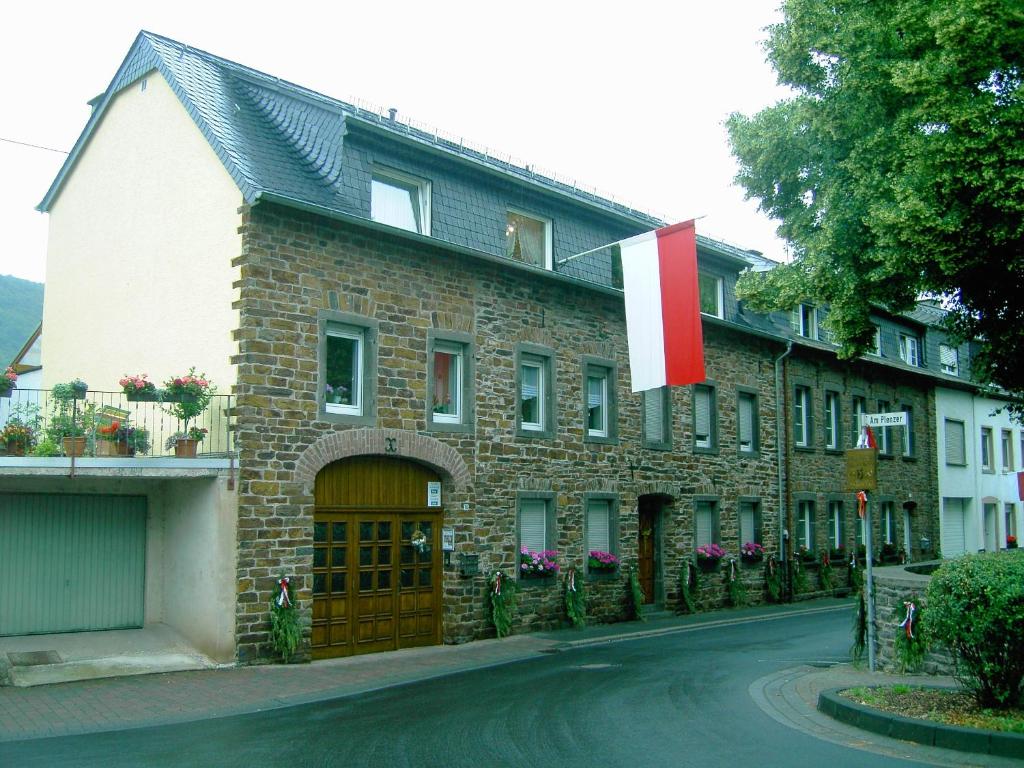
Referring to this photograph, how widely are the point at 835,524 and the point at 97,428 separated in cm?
2061

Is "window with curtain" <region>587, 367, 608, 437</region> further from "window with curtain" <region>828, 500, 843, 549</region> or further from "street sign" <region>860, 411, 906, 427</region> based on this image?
"window with curtain" <region>828, 500, 843, 549</region>

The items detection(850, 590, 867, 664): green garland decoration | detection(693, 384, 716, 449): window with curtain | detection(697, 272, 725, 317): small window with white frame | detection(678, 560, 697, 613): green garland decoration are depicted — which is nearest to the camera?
detection(850, 590, 867, 664): green garland decoration

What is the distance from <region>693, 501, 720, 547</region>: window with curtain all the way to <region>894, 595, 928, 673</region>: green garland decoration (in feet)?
35.8

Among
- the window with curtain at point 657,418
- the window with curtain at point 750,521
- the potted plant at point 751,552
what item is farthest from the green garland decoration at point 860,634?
the window with curtain at point 750,521

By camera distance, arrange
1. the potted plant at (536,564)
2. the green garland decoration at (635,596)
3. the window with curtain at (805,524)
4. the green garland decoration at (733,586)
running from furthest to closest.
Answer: the window with curtain at (805,524)
the green garland decoration at (733,586)
the green garland decoration at (635,596)
the potted plant at (536,564)

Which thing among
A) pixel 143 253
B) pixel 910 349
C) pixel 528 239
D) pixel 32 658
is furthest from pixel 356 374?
pixel 910 349

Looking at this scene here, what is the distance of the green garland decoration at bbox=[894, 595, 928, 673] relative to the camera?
11516 millimetres

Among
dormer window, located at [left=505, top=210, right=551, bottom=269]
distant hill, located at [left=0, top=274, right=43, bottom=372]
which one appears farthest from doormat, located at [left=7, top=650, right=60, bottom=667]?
distant hill, located at [left=0, top=274, right=43, bottom=372]

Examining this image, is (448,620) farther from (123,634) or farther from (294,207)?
(294,207)

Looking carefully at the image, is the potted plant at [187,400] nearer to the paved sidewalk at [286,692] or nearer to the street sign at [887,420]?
the paved sidewalk at [286,692]

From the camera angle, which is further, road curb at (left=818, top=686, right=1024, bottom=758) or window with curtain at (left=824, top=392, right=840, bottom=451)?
window with curtain at (left=824, top=392, right=840, bottom=451)

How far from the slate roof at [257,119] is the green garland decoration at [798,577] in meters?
13.8

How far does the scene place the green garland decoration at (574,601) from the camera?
18609 mm

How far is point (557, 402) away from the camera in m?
18.9
